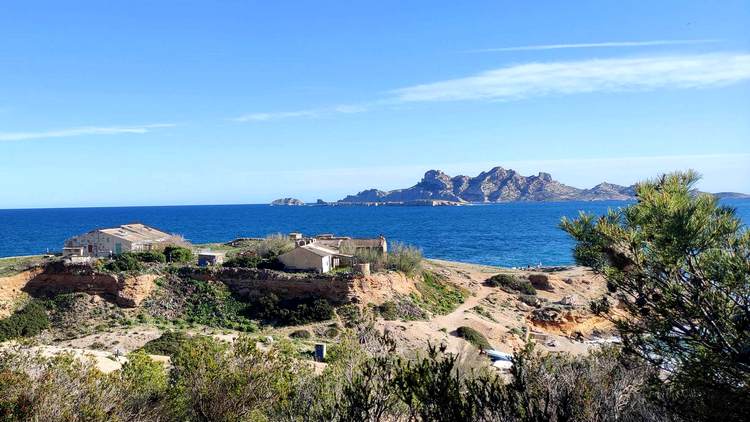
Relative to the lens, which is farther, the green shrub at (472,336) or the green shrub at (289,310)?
the green shrub at (289,310)

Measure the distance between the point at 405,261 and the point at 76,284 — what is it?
25.0 meters

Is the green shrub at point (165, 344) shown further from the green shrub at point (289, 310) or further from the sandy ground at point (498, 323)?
the sandy ground at point (498, 323)

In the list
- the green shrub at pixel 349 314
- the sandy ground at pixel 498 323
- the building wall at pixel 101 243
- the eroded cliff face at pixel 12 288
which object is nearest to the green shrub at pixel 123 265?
the eroded cliff face at pixel 12 288

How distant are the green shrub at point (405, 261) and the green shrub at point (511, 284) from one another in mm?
9103

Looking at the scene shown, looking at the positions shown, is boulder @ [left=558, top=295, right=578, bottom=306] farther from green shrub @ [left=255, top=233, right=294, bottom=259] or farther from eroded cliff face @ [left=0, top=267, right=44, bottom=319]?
eroded cliff face @ [left=0, top=267, right=44, bottom=319]

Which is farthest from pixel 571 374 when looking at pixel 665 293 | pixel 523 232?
pixel 523 232

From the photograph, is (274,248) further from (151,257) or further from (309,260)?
(151,257)

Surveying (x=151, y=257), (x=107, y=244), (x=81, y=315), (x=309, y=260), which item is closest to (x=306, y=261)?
(x=309, y=260)

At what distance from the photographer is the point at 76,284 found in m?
39.9

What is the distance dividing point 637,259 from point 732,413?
235cm

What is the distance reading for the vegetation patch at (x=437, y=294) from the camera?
4331cm

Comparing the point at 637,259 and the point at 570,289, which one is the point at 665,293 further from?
the point at 570,289

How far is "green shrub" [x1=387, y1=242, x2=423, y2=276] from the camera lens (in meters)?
46.6

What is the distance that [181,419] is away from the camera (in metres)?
12.7
